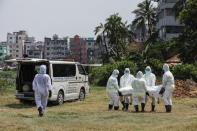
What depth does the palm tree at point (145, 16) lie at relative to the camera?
89438 mm

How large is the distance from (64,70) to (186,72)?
60.6 feet

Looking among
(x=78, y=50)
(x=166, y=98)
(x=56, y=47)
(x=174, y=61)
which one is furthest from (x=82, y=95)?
(x=56, y=47)

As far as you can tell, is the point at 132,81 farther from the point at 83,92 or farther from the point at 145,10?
the point at 145,10

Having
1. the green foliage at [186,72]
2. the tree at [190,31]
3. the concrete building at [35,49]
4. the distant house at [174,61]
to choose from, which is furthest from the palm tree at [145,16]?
the concrete building at [35,49]

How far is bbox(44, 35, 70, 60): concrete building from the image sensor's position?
147250 millimetres

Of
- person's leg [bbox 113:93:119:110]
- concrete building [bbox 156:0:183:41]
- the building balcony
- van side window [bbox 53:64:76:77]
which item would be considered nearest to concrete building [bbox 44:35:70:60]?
concrete building [bbox 156:0:183:41]

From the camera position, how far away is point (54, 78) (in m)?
24.3

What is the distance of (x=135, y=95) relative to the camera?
2095 cm

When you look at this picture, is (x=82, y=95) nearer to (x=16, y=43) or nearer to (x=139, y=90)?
(x=139, y=90)

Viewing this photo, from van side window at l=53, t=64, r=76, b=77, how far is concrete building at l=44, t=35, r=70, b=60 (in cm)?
11976

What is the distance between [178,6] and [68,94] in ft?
129

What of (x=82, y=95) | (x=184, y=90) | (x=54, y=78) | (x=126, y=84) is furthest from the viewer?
(x=184, y=90)

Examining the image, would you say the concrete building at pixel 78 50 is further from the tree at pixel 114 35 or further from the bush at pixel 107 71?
the bush at pixel 107 71

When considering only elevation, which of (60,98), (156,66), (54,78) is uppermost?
(156,66)
